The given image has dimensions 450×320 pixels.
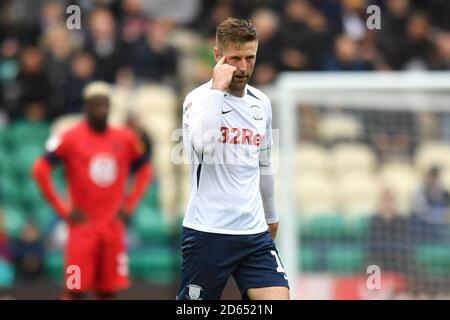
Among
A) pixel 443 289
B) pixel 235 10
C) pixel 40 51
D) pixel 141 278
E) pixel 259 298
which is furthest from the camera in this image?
pixel 235 10

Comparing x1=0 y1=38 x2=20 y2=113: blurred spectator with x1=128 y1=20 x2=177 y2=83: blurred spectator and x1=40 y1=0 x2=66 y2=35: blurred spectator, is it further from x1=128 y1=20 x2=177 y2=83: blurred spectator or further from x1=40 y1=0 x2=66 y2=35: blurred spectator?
x1=128 y1=20 x2=177 y2=83: blurred spectator

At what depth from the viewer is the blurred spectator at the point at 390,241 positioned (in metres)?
10.4

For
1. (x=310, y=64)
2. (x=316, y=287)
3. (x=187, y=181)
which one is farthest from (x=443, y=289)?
(x=310, y=64)

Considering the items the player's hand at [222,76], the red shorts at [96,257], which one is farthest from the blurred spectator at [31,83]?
the player's hand at [222,76]

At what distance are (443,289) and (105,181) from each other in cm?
341

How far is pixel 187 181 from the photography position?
463 inches

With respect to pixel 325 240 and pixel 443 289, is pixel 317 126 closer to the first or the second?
pixel 325 240

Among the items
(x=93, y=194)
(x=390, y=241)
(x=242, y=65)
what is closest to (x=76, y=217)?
(x=93, y=194)

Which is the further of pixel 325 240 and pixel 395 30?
pixel 395 30

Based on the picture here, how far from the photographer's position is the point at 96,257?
30.2ft

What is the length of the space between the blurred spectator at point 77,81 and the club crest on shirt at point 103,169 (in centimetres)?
315

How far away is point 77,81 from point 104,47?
57cm

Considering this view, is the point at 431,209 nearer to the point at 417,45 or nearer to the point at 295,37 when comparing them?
the point at 295,37

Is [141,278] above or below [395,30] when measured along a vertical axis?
below
